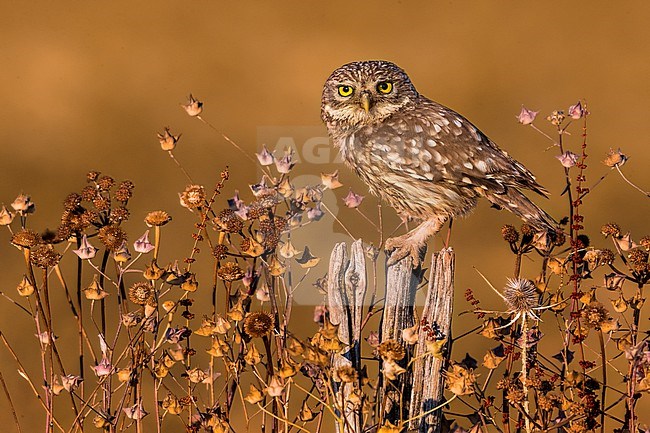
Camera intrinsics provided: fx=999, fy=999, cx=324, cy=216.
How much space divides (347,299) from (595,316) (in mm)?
846

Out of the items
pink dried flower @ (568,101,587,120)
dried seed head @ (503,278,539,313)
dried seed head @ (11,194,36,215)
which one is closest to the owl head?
pink dried flower @ (568,101,587,120)

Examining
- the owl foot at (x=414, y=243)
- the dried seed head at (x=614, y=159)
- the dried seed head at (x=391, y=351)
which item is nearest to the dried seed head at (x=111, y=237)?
the dried seed head at (x=391, y=351)

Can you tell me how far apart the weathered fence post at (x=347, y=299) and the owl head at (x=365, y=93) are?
101cm

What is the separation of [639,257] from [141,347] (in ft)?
5.27

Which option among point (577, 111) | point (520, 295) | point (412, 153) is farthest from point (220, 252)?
point (412, 153)

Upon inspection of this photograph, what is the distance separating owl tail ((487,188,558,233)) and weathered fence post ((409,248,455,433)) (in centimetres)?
58

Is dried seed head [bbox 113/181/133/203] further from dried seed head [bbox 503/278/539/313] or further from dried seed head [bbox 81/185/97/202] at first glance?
dried seed head [bbox 503/278/539/313]

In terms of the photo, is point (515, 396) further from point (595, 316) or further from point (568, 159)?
point (568, 159)

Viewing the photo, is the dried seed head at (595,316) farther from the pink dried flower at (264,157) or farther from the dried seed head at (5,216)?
the dried seed head at (5,216)

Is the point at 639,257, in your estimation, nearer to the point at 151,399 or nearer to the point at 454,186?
the point at 454,186

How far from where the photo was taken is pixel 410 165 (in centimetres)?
418

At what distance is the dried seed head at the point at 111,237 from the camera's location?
3.06 meters

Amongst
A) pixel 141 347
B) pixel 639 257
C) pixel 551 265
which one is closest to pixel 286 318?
pixel 141 347

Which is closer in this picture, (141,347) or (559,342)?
A: (141,347)
